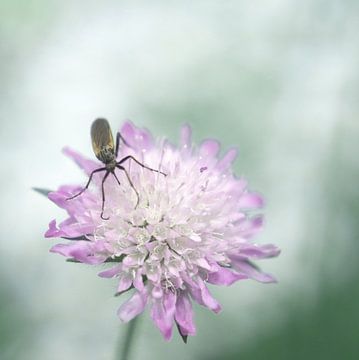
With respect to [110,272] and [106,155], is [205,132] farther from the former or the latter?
[110,272]

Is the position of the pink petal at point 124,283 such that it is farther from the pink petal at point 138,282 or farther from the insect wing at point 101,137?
the insect wing at point 101,137

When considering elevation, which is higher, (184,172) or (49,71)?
(49,71)

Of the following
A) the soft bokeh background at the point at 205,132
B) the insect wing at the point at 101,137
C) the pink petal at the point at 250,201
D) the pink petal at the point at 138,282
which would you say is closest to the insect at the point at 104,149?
the insect wing at the point at 101,137

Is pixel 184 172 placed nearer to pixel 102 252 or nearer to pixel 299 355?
pixel 102 252

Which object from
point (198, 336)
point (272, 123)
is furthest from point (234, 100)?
point (198, 336)

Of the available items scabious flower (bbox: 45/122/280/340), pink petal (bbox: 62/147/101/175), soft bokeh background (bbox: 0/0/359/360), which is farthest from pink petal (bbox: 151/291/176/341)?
soft bokeh background (bbox: 0/0/359/360)

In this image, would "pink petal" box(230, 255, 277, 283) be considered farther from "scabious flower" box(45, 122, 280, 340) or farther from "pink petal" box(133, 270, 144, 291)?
"pink petal" box(133, 270, 144, 291)

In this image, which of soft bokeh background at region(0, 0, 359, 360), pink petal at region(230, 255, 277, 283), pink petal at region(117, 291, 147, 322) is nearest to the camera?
pink petal at region(117, 291, 147, 322)
